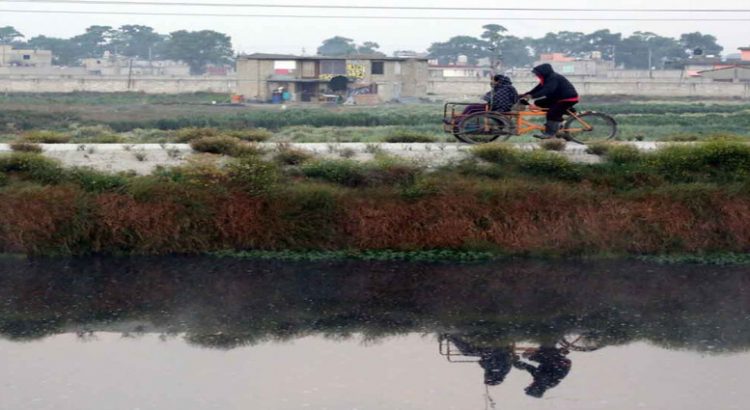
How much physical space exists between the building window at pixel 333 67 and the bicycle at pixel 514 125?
2167 inches

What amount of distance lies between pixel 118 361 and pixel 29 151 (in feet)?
33.2

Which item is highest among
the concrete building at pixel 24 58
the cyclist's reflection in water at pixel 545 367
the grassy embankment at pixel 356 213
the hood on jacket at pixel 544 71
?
the concrete building at pixel 24 58

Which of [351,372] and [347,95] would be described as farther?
[347,95]

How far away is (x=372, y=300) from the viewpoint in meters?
15.0

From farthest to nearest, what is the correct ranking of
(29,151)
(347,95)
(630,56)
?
1. (630,56)
2. (347,95)
3. (29,151)

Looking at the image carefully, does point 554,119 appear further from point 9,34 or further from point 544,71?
point 9,34

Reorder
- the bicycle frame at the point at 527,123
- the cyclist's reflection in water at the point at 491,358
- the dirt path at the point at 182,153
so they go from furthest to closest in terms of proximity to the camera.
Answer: the bicycle frame at the point at 527,123 < the dirt path at the point at 182,153 < the cyclist's reflection in water at the point at 491,358

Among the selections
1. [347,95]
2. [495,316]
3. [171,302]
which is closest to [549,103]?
[495,316]

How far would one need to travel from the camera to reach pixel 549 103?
20.9m

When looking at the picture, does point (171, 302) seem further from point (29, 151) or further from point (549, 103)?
point (549, 103)

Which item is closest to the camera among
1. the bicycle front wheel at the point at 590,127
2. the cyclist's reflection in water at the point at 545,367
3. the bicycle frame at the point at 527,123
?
the cyclist's reflection in water at the point at 545,367

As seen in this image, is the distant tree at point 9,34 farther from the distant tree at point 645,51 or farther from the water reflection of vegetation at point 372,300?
the water reflection of vegetation at point 372,300

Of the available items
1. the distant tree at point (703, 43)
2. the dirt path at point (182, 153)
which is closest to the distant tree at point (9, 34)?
the distant tree at point (703, 43)

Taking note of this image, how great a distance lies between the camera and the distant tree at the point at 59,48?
136 metres
